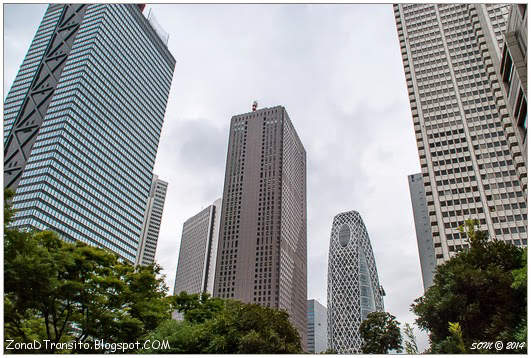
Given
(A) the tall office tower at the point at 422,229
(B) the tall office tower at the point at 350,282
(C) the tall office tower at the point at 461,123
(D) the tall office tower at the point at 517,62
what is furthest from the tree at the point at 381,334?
(B) the tall office tower at the point at 350,282

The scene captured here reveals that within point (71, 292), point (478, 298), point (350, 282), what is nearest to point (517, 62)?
point (478, 298)

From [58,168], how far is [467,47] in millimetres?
95380

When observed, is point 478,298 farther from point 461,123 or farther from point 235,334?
point 461,123

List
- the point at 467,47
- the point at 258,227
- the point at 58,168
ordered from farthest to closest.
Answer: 1. the point at 258,227
2. the point at 58,168
3. the point at 467,47

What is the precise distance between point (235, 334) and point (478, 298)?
507 inches

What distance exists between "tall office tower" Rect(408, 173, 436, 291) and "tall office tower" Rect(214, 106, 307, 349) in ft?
151

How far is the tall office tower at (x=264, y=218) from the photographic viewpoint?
5536 inches

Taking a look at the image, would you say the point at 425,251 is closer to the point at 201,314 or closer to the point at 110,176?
the point at 110,176

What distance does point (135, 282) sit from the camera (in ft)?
73.8

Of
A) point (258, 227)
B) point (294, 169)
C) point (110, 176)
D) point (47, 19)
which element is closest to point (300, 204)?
point (294, 169)

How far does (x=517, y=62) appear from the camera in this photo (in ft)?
83.0

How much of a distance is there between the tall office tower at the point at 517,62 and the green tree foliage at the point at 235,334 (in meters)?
20.9

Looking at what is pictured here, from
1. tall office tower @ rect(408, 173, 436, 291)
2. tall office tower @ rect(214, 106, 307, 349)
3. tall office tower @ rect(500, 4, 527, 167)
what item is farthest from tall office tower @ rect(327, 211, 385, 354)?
tall office tower @ rect(500, 4, 527, 167)

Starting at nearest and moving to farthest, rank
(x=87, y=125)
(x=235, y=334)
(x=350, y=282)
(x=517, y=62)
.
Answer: (x=235, y=334)
(x=517, y=62)
(x=87, y=125)
(x=350, y=282)
